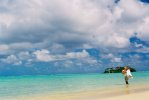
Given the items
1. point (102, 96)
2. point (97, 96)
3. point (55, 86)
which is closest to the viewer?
point (102, 96)

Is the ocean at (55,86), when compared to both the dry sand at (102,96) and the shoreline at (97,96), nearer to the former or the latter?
the shoreline at (97,96)

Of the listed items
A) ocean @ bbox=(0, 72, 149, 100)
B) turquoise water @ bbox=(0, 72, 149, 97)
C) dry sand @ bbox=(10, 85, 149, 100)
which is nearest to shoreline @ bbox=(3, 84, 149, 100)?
dry sand @ bbox=(10, 85, 149, 100)

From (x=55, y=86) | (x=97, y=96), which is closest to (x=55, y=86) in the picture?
(x=55, y=86)

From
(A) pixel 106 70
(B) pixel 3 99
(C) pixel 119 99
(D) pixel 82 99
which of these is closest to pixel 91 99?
(D) pixel 82 99

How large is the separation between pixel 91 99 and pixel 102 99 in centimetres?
71

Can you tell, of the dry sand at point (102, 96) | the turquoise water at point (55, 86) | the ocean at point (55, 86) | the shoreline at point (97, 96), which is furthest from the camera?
the turquoise water at point (55, 86)

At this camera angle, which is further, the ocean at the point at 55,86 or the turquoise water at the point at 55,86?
the turquoise water at the point at 55,86

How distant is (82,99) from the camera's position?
1716cm

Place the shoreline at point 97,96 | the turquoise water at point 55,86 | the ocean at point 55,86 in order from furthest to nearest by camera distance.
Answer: the turquoise water at point 55,86 < the ocean at point 55,86 < the shoreline at point 97,96

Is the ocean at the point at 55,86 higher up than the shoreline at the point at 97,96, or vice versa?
the ocean at the point at 55,86

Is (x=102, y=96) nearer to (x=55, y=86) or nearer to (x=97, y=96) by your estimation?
(x=97, y=96)

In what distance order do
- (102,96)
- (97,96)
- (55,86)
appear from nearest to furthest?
(102,96) < (97,96) < (55,86)

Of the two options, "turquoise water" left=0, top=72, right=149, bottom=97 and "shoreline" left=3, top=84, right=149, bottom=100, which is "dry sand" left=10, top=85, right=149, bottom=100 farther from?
"turquoise water" left=0, top=72, right=149, bottom=97

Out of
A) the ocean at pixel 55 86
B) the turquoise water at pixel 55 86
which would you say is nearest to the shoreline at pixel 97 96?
the ocean at pixel 55 86
